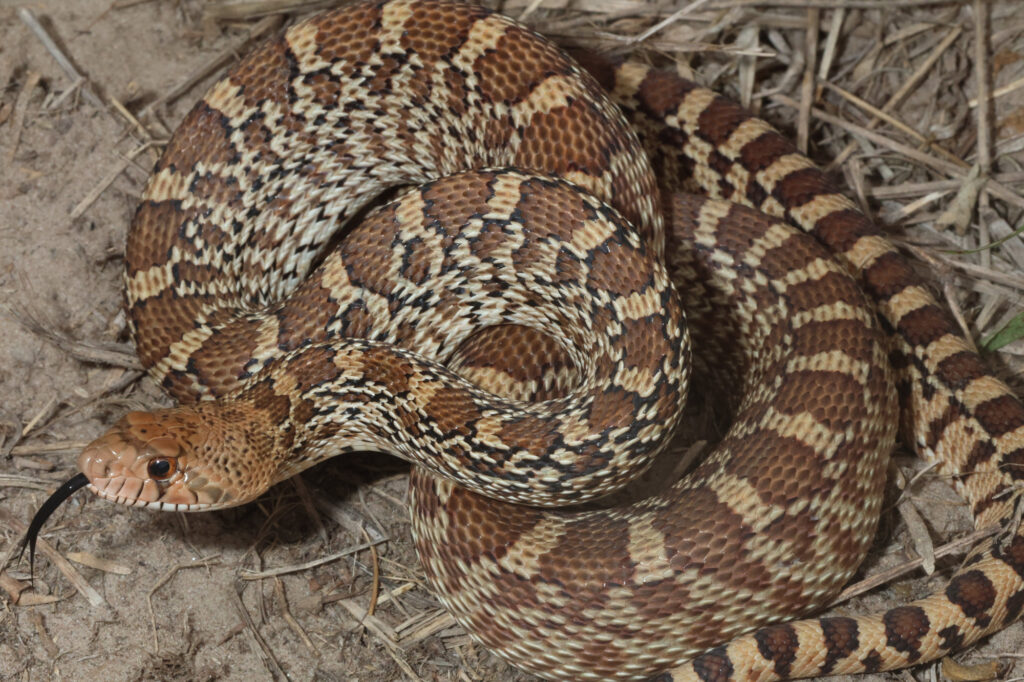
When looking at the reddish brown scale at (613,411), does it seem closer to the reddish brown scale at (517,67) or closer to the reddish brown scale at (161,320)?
the reddish brown scale at (517,67)

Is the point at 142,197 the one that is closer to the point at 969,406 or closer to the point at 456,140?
the point at 456,140

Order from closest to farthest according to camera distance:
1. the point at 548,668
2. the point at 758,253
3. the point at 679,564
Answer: the point at 679,564
the point at 548,668
the point at 758,253

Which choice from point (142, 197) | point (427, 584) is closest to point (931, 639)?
point (427, 584)

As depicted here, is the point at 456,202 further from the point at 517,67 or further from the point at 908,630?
the point at 908,630

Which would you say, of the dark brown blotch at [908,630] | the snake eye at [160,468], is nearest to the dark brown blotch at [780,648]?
the dark brown blotch at [908,630]

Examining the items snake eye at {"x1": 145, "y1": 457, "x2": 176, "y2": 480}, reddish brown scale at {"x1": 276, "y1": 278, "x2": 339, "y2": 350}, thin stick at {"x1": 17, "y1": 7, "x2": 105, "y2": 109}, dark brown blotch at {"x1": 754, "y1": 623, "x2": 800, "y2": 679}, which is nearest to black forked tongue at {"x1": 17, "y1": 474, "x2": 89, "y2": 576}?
snake eye at {"x1": 145, "y1": 457, "x2": 176, "y2": 480}

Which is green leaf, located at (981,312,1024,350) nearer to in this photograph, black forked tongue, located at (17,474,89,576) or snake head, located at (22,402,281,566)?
snake head, located at (22,402,281,566)
